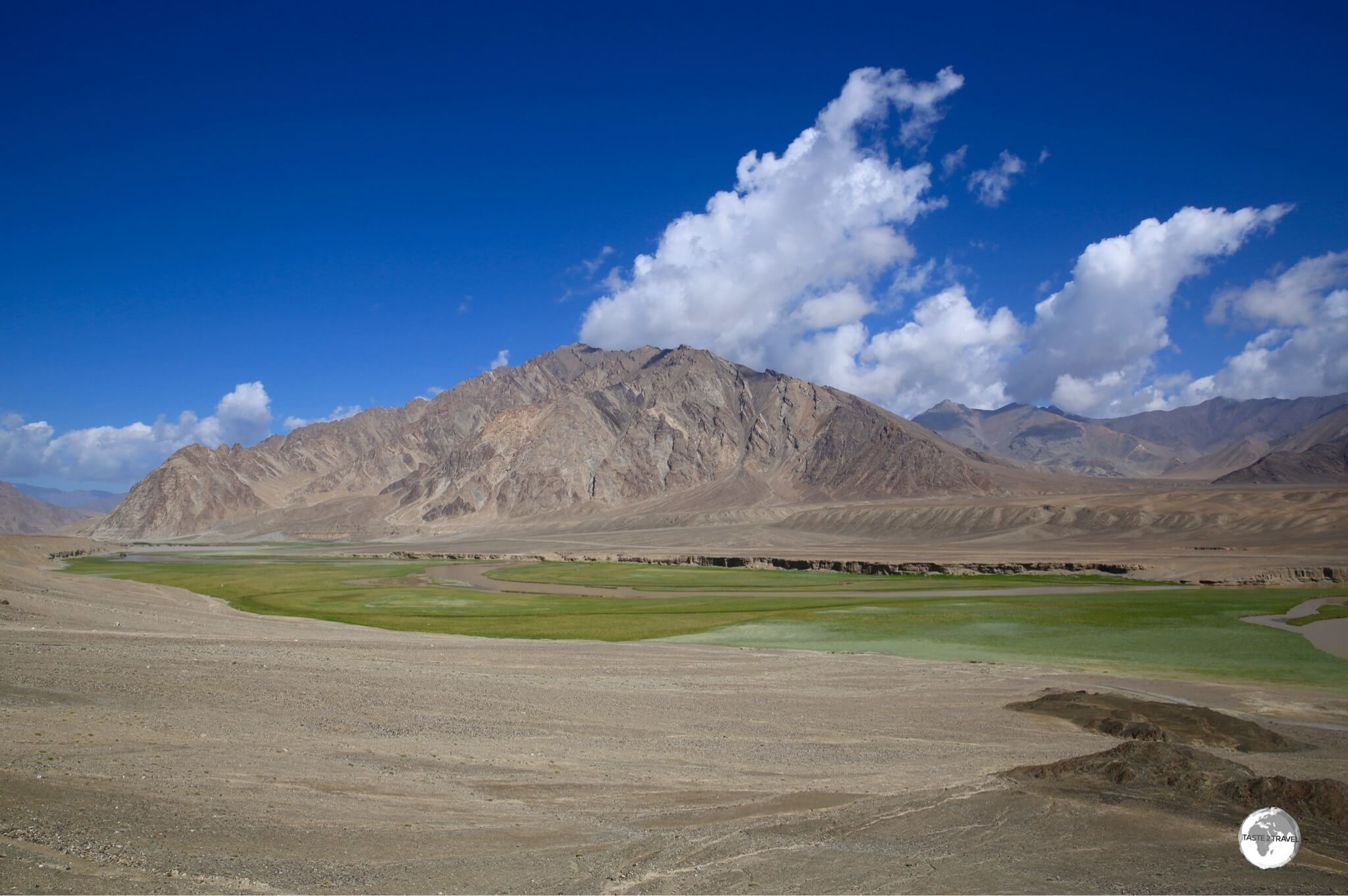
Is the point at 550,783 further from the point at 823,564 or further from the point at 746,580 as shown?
the point at 823,564

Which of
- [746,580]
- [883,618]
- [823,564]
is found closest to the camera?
[883,618]

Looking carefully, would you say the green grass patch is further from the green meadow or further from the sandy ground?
the sandy ground

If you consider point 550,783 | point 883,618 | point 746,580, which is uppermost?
point 550,783

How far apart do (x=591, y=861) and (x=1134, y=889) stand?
6.75 meters

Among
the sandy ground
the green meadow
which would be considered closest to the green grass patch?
the green meadow

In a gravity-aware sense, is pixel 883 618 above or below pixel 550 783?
below

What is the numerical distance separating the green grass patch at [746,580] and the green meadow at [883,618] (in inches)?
27.4

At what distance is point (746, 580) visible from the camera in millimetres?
82750

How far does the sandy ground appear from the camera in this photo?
10266 millimetres

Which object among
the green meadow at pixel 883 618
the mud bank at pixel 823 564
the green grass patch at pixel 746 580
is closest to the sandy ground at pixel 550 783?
the green meadow at pixel 883 618

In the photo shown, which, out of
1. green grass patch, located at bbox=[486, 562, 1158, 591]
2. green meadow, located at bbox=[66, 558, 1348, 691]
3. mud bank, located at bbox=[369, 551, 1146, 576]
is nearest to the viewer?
green meadow, located at bbox=[66, 558, 1348, 691]

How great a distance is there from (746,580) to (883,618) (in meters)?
36.0

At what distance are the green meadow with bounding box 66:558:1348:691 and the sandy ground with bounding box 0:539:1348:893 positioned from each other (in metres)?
8.05

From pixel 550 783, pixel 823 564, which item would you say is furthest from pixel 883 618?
pixel 823 564
